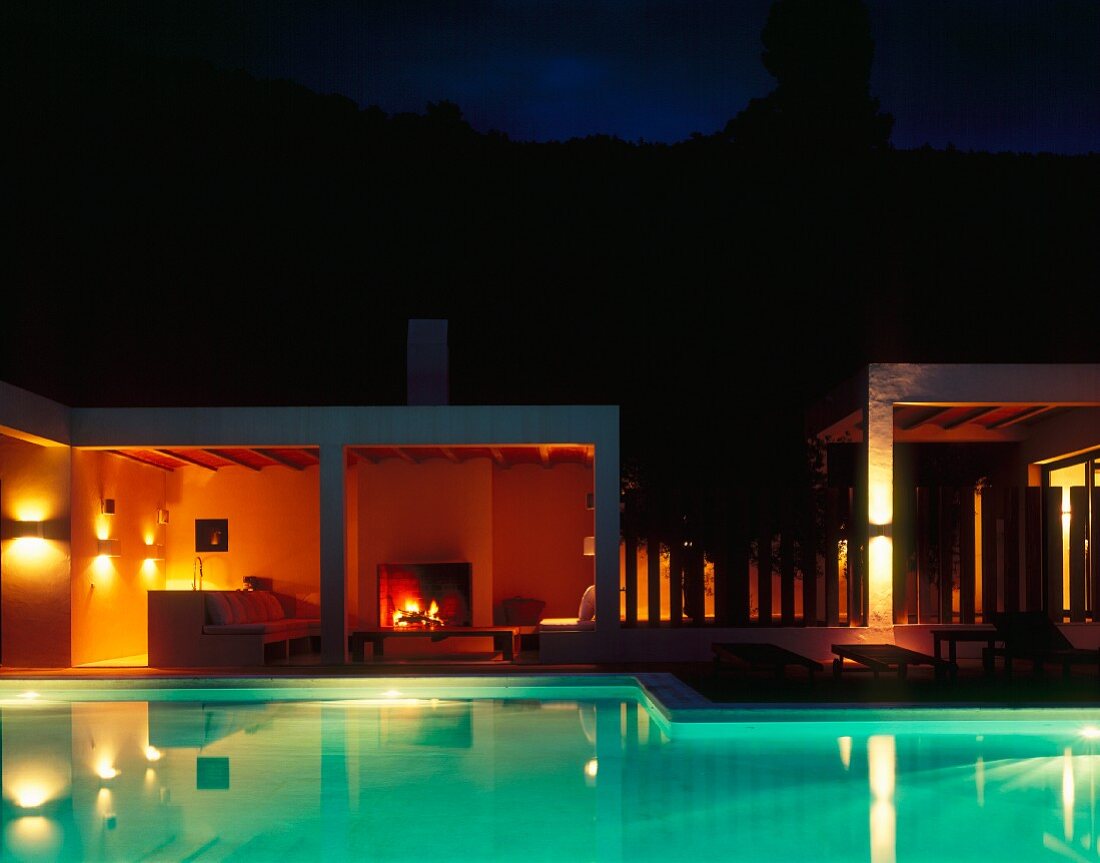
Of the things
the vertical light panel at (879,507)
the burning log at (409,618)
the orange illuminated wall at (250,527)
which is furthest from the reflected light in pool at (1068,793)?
the orange illuminated wall at (250,527)

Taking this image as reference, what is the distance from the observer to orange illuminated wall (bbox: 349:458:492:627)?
59.2 feet

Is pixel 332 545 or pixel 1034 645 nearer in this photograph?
pixel 1034 645

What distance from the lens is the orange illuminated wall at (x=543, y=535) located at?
1919 centimetres

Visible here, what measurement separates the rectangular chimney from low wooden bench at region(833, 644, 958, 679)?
23.2 feet

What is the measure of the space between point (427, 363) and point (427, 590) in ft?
10.1

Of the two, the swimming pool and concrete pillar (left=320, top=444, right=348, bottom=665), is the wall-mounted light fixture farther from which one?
concrete pillar (left=320, top=444, right=348, bottom=665)

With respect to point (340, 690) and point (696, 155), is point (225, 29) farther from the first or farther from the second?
point (340, 690)

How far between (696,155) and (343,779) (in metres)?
32.5

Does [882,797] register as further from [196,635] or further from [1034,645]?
[196,635]

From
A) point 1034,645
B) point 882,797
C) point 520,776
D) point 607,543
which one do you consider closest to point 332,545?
point 607,543

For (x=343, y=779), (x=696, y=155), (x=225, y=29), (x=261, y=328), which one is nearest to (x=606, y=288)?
(x=696, y=155)

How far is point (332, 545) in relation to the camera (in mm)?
14703

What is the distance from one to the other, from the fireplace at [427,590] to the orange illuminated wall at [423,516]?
14 centimetres

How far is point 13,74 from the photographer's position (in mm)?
38375
